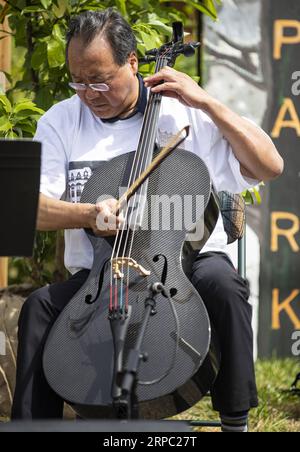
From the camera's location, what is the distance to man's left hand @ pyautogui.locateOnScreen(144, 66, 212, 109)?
2.68 metres

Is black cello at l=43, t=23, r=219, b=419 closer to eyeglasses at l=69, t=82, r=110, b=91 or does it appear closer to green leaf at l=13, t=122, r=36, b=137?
eyeglasses at l=69, t=82, r=110, b=91

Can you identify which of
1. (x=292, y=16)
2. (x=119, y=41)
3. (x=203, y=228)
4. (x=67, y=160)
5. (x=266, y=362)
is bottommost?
(x=266, y=362)

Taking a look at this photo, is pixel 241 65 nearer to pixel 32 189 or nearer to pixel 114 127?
pixel 114 127

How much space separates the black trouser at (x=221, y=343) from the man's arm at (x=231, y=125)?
1.12 feet

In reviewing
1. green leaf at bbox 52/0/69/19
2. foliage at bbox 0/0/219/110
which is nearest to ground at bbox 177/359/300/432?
foliage at bbox 0/0/219/110

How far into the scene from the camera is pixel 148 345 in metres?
2.33

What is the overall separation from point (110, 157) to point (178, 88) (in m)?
0.29

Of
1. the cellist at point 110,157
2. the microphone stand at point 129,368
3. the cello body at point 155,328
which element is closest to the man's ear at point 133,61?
the cellist at point 110,157

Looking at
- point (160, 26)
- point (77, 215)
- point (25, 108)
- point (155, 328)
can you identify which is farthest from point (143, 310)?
point (160, 26)

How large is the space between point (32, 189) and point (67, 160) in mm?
758

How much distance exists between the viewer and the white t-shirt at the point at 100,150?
2.74 meters

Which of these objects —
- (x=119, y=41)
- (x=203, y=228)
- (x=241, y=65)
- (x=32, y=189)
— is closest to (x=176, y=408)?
(x=203, y=228)

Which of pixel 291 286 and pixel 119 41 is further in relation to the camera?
pixel 291 286

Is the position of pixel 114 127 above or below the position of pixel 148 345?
above
